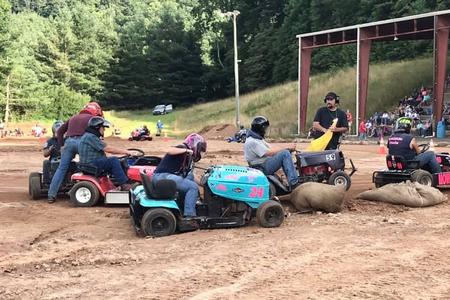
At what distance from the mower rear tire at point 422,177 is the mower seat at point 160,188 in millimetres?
4812

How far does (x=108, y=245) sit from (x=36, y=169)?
10705mm

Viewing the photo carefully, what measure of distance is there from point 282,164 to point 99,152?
3.10m

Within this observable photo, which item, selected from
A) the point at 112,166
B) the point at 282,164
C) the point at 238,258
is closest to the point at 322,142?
the point at 282,164

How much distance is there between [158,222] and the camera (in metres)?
7.71

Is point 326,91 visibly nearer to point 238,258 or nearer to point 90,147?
point 90,147

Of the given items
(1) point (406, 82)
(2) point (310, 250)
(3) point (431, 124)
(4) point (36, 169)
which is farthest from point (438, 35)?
(2) point (310, 250)

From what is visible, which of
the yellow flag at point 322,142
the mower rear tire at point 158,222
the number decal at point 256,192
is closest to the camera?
the mower rear tire at point 158,222

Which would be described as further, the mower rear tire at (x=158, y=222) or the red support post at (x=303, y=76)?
the red support post at (x=303, y=76)

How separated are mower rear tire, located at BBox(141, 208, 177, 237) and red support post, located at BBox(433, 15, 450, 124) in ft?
81.8

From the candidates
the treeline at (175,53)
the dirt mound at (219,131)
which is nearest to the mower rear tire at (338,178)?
the dirt mound at (219,131)

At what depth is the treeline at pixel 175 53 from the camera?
6681cm

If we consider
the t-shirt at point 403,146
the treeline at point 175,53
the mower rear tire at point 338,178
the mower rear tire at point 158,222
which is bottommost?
the mower rear tire at point 158,222

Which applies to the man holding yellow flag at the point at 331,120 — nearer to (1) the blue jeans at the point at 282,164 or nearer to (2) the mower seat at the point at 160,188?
(1) the blue jeans at the point at 282,164

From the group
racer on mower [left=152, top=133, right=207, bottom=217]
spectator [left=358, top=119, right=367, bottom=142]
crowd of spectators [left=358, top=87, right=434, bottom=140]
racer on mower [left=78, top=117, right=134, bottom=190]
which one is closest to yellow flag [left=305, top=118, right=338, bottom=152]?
racer on mower [left=78, top=117, right=134, bottom=190]
